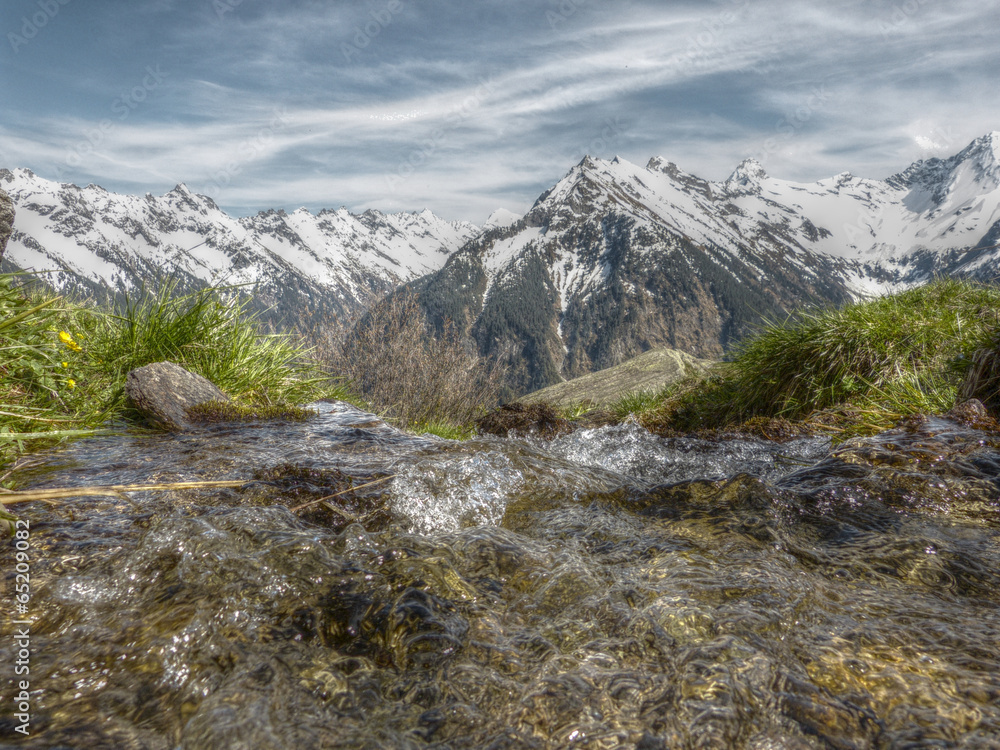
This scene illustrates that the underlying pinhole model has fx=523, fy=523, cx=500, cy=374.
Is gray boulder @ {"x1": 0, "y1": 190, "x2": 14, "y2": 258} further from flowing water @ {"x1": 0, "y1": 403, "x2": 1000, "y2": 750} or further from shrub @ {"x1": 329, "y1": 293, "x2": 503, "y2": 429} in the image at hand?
shrub @ {"x1": 329, "y1": 293, "x2": 503, "y2": 429}

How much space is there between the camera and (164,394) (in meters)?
4.71

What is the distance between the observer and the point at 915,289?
6.57 m

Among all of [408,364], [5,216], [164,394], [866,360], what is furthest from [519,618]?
[408,364]

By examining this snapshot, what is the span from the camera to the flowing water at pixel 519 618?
1.32 meters

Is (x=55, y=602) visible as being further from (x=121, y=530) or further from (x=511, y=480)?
(x=511, y=480)

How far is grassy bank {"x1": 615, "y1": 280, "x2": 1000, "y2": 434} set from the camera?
4.97 meters

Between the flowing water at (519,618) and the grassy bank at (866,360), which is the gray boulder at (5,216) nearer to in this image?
the flowing water at (519,618)

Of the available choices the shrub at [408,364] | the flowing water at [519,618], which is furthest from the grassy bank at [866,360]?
the shrub at [408,364]

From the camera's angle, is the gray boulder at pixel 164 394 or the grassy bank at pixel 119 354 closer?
the grassy bank at pixel 119 354

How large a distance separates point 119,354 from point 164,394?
4.35ft

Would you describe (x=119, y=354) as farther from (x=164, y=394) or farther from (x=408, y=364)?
(x=408, y=364)

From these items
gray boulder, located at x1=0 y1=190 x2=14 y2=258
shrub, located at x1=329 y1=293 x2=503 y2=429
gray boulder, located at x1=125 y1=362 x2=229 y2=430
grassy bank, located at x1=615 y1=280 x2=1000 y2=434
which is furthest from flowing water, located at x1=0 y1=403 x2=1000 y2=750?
shrub, located at x1=329 y1=293 x2=503 y2=429

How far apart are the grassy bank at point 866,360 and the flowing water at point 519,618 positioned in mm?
2171

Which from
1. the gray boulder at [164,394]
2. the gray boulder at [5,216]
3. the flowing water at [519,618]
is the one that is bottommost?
the flowing water at [519,618]
